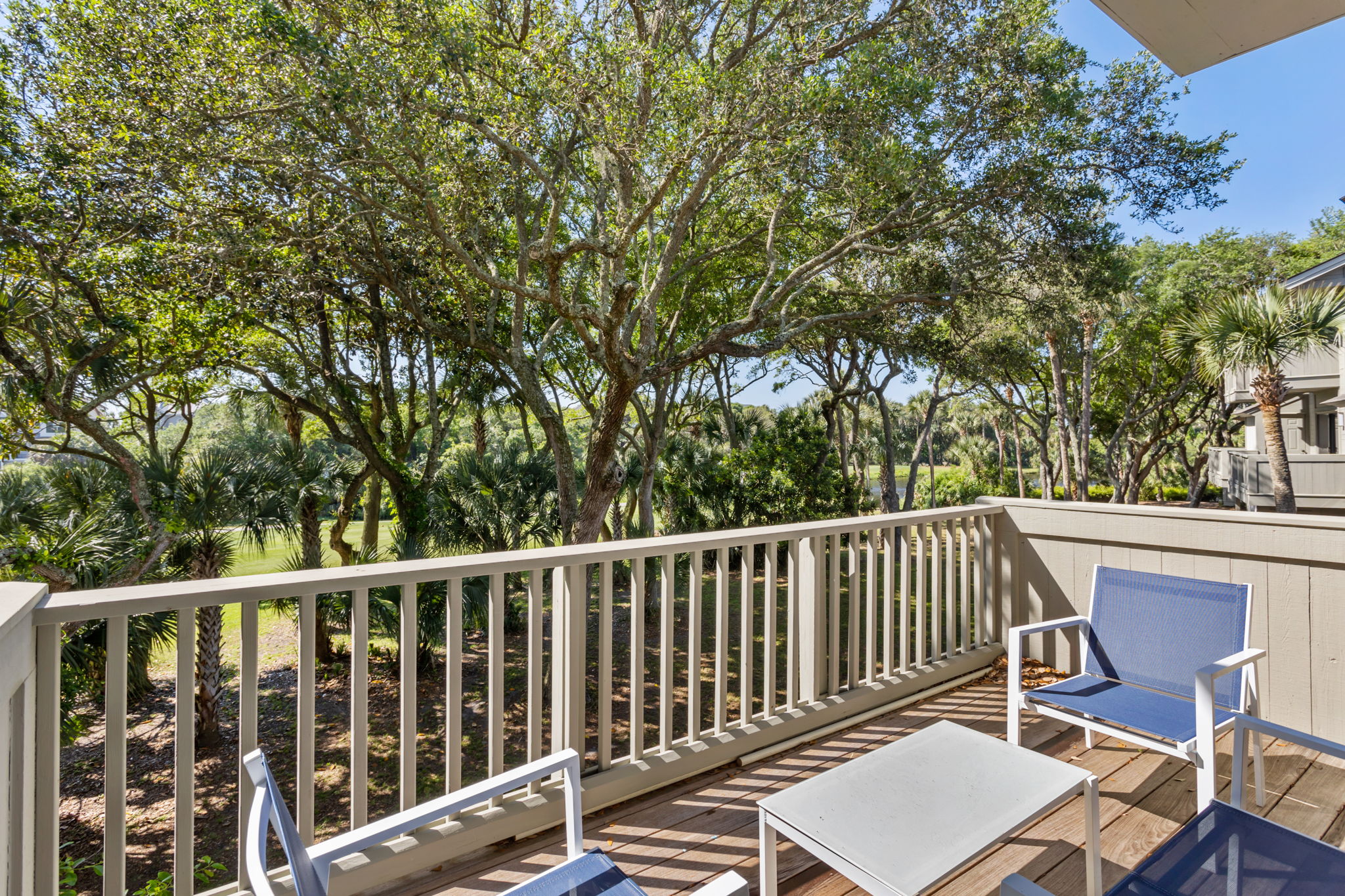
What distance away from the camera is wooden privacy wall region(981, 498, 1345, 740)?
2.64 metres

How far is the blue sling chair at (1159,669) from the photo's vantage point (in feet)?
6.57

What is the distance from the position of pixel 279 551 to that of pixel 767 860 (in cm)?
2384

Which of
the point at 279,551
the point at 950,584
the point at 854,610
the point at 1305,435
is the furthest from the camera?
the point at 279,551

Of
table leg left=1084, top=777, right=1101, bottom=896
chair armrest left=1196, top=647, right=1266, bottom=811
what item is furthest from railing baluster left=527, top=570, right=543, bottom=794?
chair armrest left=1196, top=647, right=1266, bottom=811

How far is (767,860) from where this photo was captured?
1512 mm

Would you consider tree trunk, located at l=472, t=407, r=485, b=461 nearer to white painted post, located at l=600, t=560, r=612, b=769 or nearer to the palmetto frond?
white painted post, located at l=600, t=560, r=612, b=769

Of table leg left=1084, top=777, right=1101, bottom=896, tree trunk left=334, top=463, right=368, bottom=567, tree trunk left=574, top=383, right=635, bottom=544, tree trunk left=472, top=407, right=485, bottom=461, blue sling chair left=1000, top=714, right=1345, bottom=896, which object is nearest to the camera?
Answer: blue sling chair left=1000, top=714, right=1345, bottom=896

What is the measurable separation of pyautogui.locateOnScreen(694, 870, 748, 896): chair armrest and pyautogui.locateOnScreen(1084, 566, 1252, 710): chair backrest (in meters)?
2.05

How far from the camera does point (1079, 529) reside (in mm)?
3361

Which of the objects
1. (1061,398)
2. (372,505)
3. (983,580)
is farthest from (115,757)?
(1061,398)

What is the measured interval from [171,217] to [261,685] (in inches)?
254

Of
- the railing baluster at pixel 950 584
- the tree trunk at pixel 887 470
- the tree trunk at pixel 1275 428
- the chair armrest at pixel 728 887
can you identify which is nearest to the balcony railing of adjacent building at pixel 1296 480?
the tree trunk at pixel 1275 428

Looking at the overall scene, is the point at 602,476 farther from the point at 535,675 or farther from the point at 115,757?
the point at 115,757

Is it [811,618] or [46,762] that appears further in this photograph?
[811,618]
